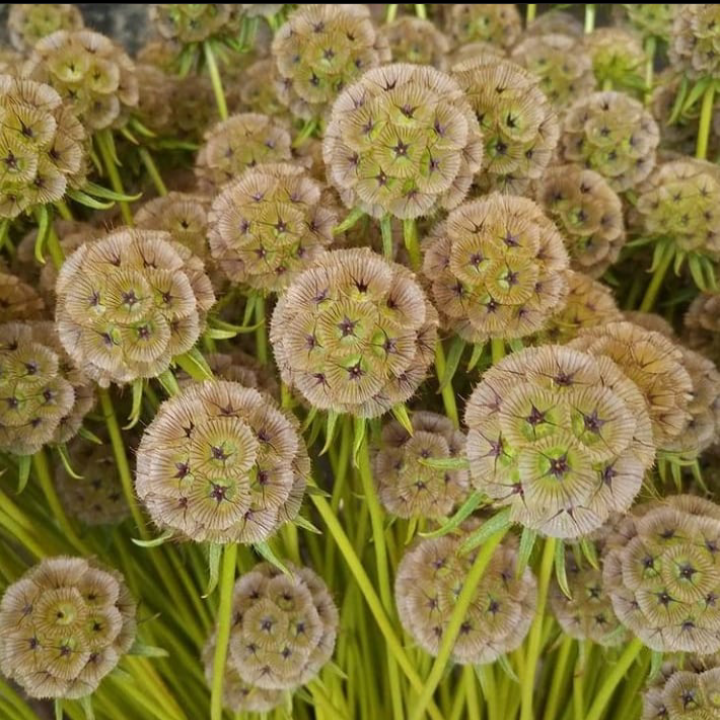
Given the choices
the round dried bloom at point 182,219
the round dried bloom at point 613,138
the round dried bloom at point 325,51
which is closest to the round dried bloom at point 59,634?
the round dried bloom at point 182,219

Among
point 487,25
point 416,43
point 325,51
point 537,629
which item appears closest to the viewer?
point 537,629

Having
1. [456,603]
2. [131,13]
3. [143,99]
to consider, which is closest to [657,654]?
[456,603]

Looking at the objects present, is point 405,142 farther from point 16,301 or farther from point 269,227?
point 16,301

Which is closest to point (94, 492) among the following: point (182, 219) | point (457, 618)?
point (182, 219)

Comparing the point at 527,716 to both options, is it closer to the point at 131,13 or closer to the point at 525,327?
A: the point at 525,327

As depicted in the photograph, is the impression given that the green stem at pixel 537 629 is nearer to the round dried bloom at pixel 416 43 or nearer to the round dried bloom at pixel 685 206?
the round dried bloom at pixel 685 206

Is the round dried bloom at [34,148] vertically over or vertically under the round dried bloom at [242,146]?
over
